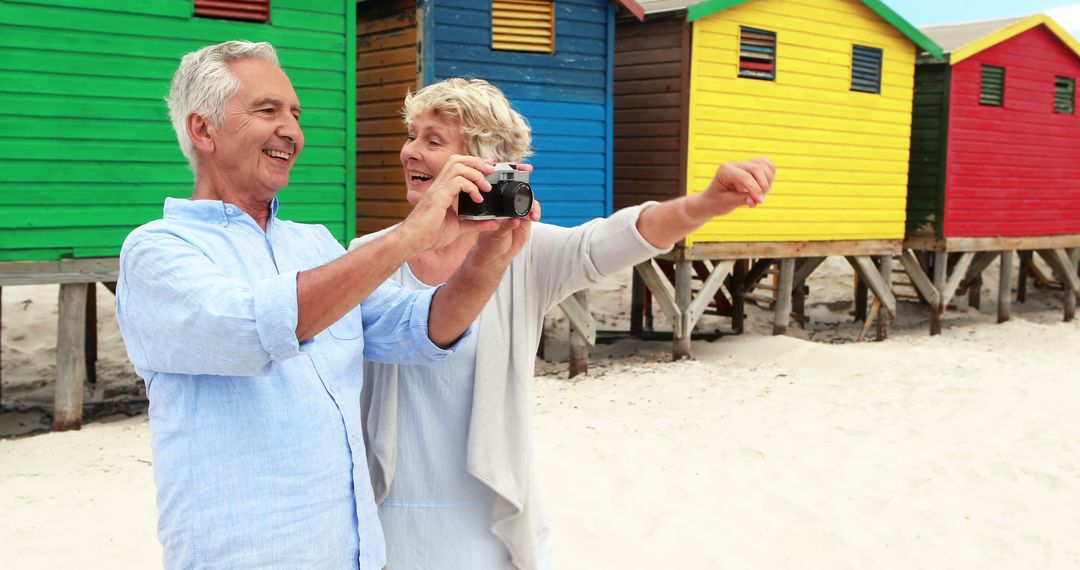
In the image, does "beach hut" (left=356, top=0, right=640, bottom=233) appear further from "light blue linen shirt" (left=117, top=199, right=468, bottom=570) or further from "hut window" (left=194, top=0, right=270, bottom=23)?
"light blue linen shirt" (left=117, top=199, right=468, bottom=570)

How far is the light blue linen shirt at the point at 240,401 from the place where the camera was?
1.66 metres

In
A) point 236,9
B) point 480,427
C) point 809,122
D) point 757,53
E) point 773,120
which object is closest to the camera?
point 480,427

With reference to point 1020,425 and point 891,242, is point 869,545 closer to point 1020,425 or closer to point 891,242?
point 1020,425

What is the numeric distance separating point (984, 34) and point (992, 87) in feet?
2.59

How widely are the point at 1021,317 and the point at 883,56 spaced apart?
22.7ft

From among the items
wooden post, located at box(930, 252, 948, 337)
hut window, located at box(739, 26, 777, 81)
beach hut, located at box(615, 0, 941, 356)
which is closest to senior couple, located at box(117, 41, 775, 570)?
beach hut, located at box(615, 0, 941, 356)

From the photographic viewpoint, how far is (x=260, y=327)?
1.62 meters

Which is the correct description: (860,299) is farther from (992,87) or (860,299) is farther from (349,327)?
(349,327)

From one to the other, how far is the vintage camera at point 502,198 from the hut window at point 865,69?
12.0 m

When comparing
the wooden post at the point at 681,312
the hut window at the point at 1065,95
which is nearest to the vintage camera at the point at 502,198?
the wooden post at the point at 681,312

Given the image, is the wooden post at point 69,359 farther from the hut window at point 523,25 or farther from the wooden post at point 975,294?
the wooden post at point 975,294

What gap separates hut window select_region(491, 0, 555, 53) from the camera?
1008cm

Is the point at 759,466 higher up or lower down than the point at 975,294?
lower down

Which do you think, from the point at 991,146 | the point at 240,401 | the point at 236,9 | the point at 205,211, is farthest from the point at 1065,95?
the point at 240,401
